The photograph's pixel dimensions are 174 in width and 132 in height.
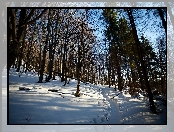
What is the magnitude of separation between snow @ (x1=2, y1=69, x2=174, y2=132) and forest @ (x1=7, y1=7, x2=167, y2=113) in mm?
173

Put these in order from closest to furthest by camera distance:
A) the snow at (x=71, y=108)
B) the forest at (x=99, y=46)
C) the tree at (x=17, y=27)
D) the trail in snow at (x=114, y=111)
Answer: the tree at (x=17, y=27) < the snow at (x=71, y=108) < the trail in snow at (x=114, y=111) < the forest at (x=99, y=46)

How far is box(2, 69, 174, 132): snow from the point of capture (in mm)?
4250

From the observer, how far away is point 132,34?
15.4ft

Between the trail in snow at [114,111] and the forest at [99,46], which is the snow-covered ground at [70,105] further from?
the forest at [99,46]

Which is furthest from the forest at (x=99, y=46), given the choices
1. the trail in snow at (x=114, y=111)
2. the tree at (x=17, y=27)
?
the trail in snow at (x=114, y=111)

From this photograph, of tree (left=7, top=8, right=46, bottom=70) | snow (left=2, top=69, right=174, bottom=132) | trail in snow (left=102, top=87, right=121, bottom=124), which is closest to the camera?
tree (left=7, top=8, right=46, bottom=70)

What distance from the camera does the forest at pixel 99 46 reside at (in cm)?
455

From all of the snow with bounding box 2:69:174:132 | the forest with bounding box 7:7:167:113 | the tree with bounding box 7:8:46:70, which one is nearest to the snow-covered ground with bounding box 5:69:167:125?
the snow with bounding box 2:69:174:132

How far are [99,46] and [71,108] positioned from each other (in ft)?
4.70

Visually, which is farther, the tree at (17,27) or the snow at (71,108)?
the snow at (71,108)

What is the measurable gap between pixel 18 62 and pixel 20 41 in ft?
1.36

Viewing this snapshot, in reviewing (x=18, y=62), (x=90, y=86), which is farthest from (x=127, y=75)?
(x=18, y=62)

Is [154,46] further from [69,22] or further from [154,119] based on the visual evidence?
[69,22]

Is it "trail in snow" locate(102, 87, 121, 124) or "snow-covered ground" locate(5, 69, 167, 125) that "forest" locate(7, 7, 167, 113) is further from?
"trail in snow" locate(102, 87, 121, 124)
